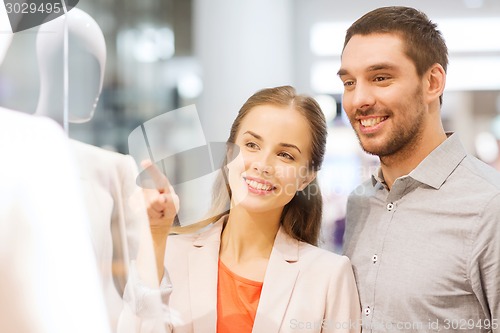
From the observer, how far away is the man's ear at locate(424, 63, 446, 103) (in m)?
1.19

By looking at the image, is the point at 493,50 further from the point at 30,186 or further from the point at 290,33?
the point at 30,186

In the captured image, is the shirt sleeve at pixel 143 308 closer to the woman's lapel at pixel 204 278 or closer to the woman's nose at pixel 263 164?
the woman's lapel at pixel 204 278

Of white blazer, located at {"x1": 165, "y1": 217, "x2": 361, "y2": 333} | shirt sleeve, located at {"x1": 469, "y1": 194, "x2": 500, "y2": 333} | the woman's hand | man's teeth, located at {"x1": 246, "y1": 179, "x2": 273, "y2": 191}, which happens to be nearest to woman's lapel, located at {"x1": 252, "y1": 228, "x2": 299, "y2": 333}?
white blazer, located at {"x1": 165, "y1": 217, "x2": 361, "y2": 333}

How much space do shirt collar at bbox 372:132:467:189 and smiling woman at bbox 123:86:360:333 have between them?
20 cm

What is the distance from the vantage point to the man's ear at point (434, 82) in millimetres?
1187

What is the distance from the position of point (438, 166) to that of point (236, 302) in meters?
0.48

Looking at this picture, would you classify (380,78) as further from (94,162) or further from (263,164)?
(94,162)

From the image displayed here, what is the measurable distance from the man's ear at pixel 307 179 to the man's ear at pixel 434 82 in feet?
0.87

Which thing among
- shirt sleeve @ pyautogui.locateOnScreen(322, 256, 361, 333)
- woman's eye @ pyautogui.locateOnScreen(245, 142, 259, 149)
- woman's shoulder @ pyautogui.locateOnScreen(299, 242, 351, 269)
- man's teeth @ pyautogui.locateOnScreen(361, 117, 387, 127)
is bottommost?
shirt sleeve @ pyautogui.locateOnScreen(322, 256, 361, 333)

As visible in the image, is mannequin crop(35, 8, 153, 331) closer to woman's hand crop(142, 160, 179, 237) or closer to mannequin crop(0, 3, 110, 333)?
woman's hand crop(142, 160, 179, 237)

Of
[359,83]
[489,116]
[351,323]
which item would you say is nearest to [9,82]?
[359,83]

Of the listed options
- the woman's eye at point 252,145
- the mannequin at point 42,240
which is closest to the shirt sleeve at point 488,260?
the woman's eye at point 252,145

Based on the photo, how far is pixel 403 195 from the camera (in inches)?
50.0

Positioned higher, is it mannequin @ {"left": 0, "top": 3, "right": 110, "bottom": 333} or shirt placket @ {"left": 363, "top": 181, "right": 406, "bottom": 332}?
mannequin @ {"left": 0, "top": 3, "right": 110, "bottom": 333}
